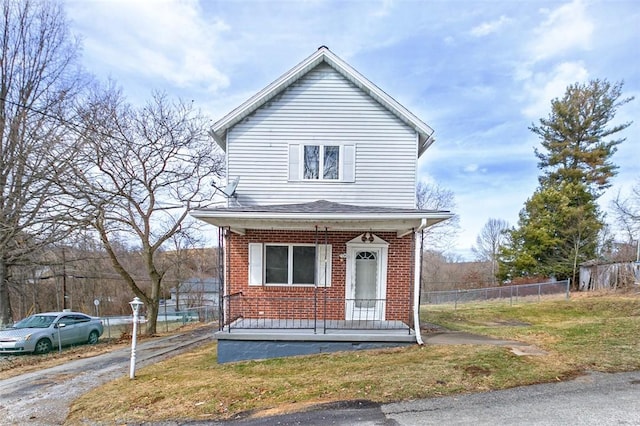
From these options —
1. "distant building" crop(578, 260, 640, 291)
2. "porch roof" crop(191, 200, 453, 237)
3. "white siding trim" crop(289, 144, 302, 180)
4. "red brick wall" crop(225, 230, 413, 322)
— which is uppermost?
"white siding trim" crop(289, 144, 302, 180)

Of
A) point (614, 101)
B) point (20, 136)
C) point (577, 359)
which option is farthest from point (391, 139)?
point (614, 101)

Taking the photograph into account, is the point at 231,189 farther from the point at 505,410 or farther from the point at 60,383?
the point at 505,410

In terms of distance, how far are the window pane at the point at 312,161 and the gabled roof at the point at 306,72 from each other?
195 centimetres

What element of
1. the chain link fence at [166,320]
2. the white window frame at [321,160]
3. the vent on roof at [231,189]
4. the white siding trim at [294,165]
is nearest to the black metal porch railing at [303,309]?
the vent on roof at [231,189]

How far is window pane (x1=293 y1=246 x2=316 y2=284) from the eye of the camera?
9375 mm

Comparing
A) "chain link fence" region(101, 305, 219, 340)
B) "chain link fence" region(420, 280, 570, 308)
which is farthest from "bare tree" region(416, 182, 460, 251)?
"chain link fence" region(101, 305, 219, 340)

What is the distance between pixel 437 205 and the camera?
33.8 metres

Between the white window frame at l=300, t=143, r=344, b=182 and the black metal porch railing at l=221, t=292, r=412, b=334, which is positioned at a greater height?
the white window frame at l=300, t=143, r=344, b=182

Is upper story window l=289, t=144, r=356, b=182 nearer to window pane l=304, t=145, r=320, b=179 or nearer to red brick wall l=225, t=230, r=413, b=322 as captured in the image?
window pane l=304, t=145, r=320, b=179

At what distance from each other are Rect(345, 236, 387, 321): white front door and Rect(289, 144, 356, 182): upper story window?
2.16 m

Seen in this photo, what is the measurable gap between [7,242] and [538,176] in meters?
35.3

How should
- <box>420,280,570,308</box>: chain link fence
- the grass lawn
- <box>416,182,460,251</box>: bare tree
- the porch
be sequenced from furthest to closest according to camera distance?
1. <box>416,182,460,251</box>: bare tree
2. <box>420,280,570,308</box>: chain link fence
3. the porch
4. the grass lawn

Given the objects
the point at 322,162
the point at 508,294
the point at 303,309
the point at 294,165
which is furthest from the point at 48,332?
the point at 508,294

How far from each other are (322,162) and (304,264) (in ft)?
9.93
